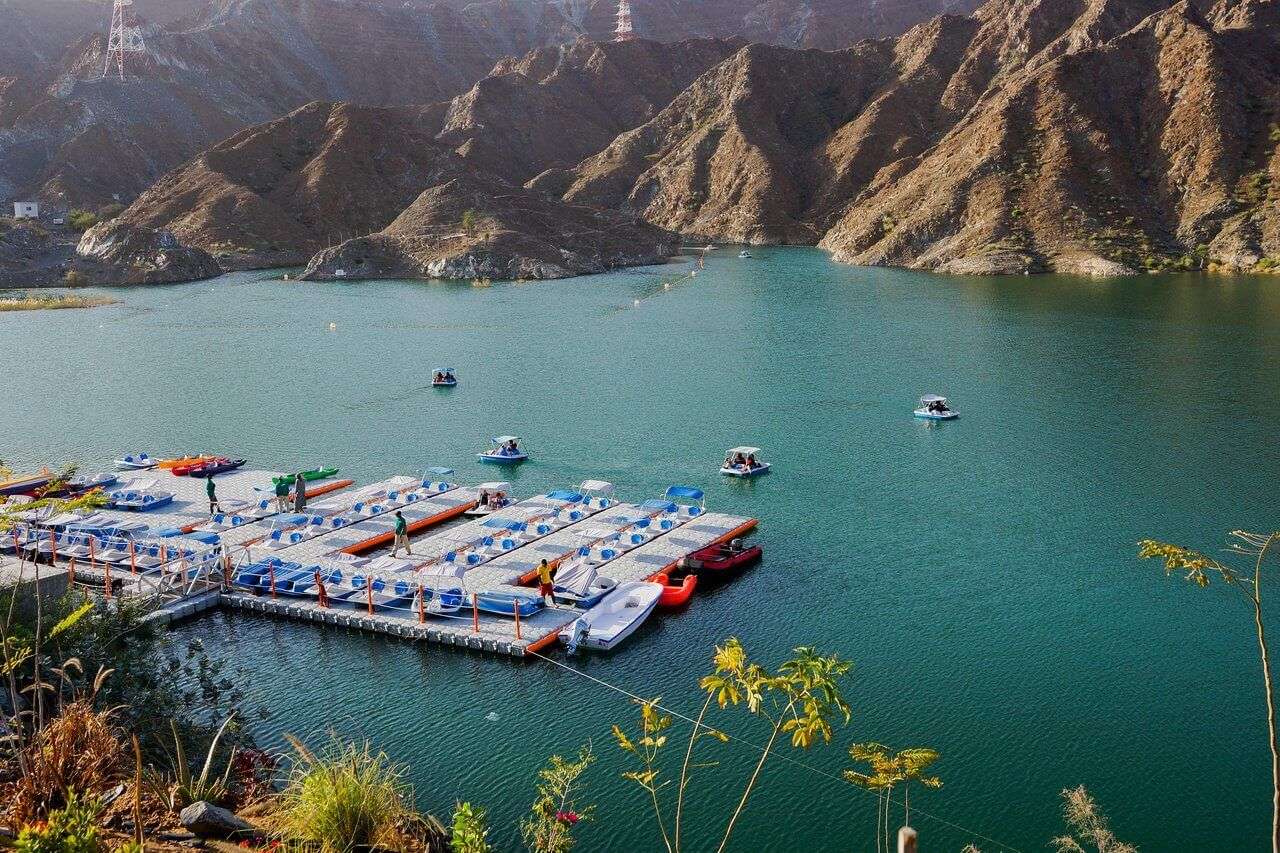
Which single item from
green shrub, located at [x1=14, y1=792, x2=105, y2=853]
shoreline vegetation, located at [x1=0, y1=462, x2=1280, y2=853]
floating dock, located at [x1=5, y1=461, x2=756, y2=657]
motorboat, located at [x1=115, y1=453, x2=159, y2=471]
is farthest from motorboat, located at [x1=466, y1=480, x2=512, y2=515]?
green shrub, located at [x1=14, y1=792, x2=105, y2=853]

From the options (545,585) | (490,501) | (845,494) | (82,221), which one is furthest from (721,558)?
(82,221)

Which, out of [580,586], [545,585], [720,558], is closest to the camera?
[545,585]

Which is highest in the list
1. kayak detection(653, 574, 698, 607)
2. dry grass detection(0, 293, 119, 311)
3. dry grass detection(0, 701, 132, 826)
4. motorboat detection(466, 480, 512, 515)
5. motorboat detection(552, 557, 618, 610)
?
dry grass detection(0, 293, 119, 311)

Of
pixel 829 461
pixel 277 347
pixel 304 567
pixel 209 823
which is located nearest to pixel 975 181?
pixel 277 347

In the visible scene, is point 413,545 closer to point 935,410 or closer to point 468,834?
point 468,834

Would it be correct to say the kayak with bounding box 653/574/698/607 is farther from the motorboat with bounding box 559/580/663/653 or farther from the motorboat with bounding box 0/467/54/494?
the motorboat with bounding box 0/467/54/494

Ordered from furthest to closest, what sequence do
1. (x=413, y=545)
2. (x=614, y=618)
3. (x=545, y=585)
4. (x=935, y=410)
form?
1. (x=935, y=410)
2. (x=413, y=545)
3. (x=545, y=585)
4. (x=614, y=618)
